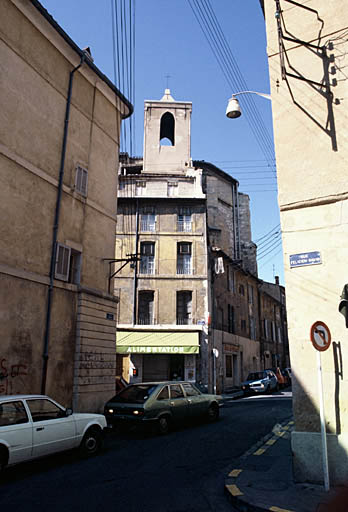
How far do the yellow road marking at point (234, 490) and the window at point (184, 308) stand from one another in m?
22.2

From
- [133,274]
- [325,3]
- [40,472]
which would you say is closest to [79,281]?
[40,472]

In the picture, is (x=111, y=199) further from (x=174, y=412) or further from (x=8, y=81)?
(x=174, y=412)

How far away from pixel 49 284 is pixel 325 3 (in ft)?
36.0

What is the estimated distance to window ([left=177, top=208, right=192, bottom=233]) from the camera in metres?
30.0

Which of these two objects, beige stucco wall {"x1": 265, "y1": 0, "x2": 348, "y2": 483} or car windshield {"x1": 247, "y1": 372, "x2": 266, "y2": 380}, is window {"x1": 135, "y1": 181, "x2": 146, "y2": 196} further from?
beige stucco wall {"x1": 265, "y1": 0, "x2": 348, "y2": 483}

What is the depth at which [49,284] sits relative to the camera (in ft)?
45.0

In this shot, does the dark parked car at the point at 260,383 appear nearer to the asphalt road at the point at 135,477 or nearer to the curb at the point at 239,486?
the curb at the point at 239,486

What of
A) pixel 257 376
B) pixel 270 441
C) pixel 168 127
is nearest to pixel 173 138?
pixel 168 127

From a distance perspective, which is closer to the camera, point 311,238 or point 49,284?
point 311,238

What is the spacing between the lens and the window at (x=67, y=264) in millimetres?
14336

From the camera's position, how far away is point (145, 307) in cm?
2886

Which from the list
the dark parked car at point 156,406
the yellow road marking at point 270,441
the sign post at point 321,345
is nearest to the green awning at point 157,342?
the dark parked car at point 156,406

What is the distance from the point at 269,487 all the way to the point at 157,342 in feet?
69.8

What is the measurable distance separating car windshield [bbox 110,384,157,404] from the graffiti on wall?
2813mm
